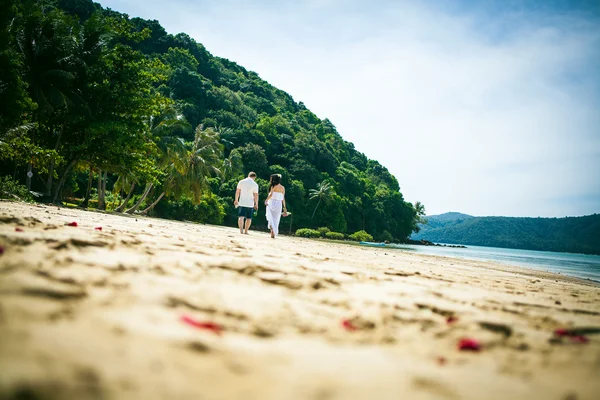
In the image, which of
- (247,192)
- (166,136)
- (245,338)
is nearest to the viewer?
(245,338)

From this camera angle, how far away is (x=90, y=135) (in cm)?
1391

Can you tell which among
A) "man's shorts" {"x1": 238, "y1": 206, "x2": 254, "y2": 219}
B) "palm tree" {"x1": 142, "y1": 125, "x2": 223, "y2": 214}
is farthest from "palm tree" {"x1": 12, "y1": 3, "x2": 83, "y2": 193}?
"man's shorts" {"x1": 238, "y1": 206, "x2": 254, "y2": 219}

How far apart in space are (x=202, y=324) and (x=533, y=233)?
184 metres

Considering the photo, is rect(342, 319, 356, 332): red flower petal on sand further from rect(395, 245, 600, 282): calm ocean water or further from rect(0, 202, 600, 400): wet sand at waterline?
rect(395, 245, 600, 282): calm ocean water

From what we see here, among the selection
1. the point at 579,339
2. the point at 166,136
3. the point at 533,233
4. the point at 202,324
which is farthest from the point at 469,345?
the point at 533,233

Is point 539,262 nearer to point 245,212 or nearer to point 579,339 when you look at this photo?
point 245,212

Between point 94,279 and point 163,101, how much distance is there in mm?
16676

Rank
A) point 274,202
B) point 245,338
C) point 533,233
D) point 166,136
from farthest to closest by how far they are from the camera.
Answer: point 533,233 < point 166,136 < point 274,202 < point 245,338

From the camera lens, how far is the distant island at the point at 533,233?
122325 mm

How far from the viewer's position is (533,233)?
147 meters

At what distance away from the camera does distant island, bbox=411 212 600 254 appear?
122m

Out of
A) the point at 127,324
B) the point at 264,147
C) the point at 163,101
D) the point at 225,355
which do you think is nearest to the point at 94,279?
the point at 127,324

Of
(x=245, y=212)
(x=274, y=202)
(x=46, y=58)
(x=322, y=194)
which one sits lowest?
(x=245, y=212)

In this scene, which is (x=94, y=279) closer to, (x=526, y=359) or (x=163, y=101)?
(x=526, y=359)
